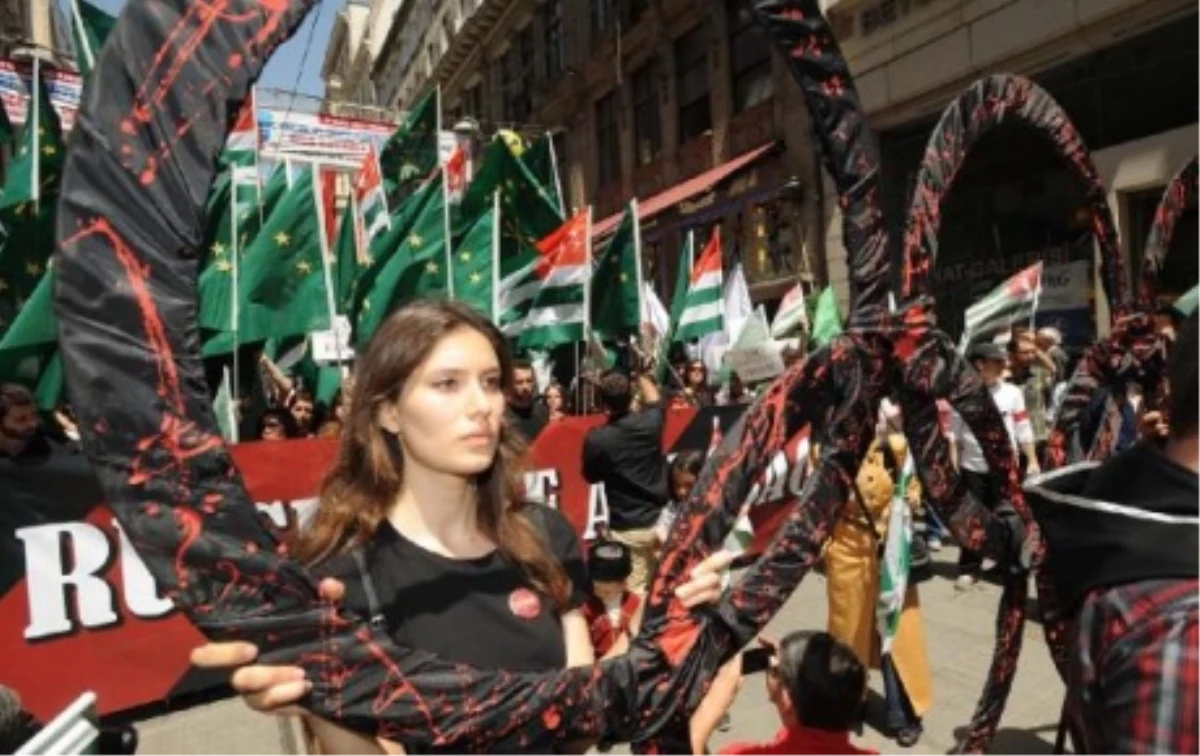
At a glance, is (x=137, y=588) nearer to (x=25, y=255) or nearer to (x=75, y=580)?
(x=75, y=580)

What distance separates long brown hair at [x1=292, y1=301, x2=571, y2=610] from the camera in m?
1.63

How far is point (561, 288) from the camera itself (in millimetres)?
7910

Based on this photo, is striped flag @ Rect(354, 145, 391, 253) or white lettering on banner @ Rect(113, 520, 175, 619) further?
striped flag @ Rect(354, 145, 391, 253)

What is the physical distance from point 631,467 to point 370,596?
3.89 m

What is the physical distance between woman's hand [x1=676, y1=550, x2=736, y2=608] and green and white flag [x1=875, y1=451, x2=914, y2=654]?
2.90 metres

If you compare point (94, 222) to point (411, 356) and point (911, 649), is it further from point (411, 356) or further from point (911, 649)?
point (911, 649)

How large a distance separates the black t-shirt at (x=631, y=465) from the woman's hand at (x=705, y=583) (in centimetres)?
362

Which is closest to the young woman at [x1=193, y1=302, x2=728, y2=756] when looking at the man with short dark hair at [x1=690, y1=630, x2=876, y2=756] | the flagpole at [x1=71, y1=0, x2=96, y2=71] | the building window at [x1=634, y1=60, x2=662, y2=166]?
the man with short dark hair at [x1=690, y1=630, x2=876, y2=756]

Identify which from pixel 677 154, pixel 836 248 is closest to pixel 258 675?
pixel 836 248

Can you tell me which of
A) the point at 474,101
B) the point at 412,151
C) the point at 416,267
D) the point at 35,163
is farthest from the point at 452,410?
the point at 474,101

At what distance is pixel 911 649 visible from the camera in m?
4.44

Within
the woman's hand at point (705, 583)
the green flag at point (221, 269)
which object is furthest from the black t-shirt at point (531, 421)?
the woman's hand at point (705, 583)

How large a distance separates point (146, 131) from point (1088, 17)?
427 inches

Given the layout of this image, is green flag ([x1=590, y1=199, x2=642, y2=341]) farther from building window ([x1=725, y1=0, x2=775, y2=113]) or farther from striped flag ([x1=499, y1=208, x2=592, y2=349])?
building window ([x1=725, y1=0, x2=775, y2=113])
